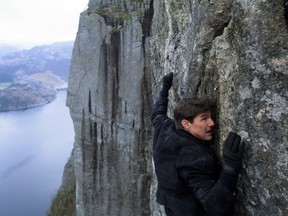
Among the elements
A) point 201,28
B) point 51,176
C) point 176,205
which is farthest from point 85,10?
point 51,176

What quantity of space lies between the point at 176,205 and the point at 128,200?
13.0 m

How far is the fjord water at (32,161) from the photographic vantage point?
139 feet

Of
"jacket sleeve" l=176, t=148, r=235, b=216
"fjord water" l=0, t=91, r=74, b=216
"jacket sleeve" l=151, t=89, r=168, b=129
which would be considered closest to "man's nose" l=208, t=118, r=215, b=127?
"jacket sleeve" l=176, t=148, r=235, b=216

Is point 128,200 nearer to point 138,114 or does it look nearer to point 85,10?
point 138,114

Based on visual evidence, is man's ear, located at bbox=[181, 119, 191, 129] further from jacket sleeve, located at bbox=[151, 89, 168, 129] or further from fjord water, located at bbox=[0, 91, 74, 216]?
fjord water, located at bbox=[0, 91, 74, 216]

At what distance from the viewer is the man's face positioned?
4523 mm

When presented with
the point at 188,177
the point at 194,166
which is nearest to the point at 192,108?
the point at 194,166

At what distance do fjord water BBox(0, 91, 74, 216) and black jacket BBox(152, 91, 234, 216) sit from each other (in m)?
38.1

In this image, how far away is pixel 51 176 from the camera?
4934 centimetres

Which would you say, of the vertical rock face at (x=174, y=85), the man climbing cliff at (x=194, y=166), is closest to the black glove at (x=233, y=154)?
the man climbing cliff at (x=194, y=166)

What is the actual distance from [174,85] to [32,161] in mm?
52727

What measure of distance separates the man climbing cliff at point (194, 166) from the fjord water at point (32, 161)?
38174mm

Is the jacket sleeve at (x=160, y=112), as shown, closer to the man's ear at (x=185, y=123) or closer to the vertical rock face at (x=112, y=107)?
the man's ear at (x=185, y=123)

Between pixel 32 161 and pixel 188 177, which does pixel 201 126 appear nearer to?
pixel 188 177
